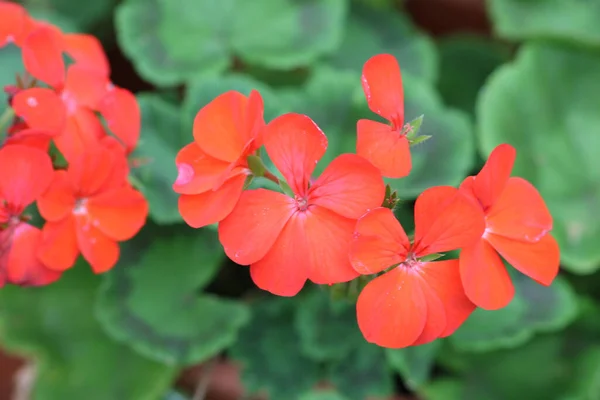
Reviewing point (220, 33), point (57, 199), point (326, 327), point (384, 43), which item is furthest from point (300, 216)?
point (384, 43)

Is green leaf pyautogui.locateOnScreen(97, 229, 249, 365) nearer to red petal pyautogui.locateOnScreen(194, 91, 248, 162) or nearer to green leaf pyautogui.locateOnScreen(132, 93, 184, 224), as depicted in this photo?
green leaf pyautogui.locateOnScreen(132, 93, 184, 224)

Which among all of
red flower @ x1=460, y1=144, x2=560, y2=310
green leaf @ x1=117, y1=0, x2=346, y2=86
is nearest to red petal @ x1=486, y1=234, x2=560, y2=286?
red flower @ x1=460, y1=144, x2=560, y2=310

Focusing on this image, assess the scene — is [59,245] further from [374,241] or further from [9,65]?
[9,65]

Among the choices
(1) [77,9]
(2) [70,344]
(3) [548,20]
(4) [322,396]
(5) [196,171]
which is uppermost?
(5) [196,171]

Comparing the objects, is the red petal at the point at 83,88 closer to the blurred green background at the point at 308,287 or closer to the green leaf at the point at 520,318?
the blurred green background at the point at 308,287

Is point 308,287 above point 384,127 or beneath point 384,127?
beneath
